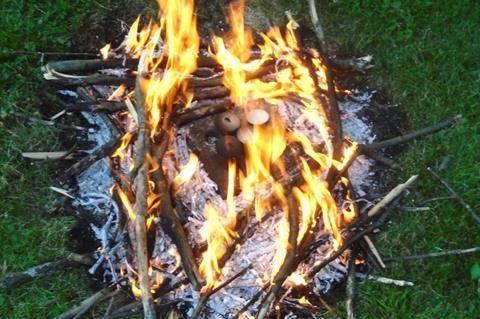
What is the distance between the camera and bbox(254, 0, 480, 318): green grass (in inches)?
146

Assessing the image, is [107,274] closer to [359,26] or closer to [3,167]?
[3,167]

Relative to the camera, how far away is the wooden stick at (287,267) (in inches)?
132

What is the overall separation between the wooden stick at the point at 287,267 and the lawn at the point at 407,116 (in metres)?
0.57

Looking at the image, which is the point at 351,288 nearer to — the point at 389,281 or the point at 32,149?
the point at 389,281

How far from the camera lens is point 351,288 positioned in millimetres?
3633

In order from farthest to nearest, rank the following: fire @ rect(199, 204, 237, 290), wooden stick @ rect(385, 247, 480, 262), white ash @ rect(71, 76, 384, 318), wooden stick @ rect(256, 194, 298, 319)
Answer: wooden stick @ rect(385, 247, 480, 262)
white ash @ rect(71, 76, 384, 318)
fire @ rect(199, 204, 237, 290)
wooden stick @ rect(256, 194, 298, 319)

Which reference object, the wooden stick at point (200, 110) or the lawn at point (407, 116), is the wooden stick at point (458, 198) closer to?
the lawn at point (407, 116)

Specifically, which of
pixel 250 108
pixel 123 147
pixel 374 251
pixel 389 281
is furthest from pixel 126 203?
pixel 389 281

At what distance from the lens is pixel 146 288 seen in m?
3.27

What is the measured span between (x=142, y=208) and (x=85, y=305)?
684mm

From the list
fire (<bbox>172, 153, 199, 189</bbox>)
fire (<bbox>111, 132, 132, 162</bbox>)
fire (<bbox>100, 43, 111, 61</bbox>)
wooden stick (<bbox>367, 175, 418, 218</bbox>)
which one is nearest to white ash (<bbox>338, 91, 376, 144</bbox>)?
wooden stick (<bbox>367, 175, 418, 218</bbox>)

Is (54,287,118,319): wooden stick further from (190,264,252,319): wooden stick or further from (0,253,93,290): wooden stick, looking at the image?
(190,264,252,319): wooden stick

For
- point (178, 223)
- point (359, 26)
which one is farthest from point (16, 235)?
point (359, 26)

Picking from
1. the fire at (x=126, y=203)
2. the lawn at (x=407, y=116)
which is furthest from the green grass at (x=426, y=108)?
the fire at (x=126, y=203)
